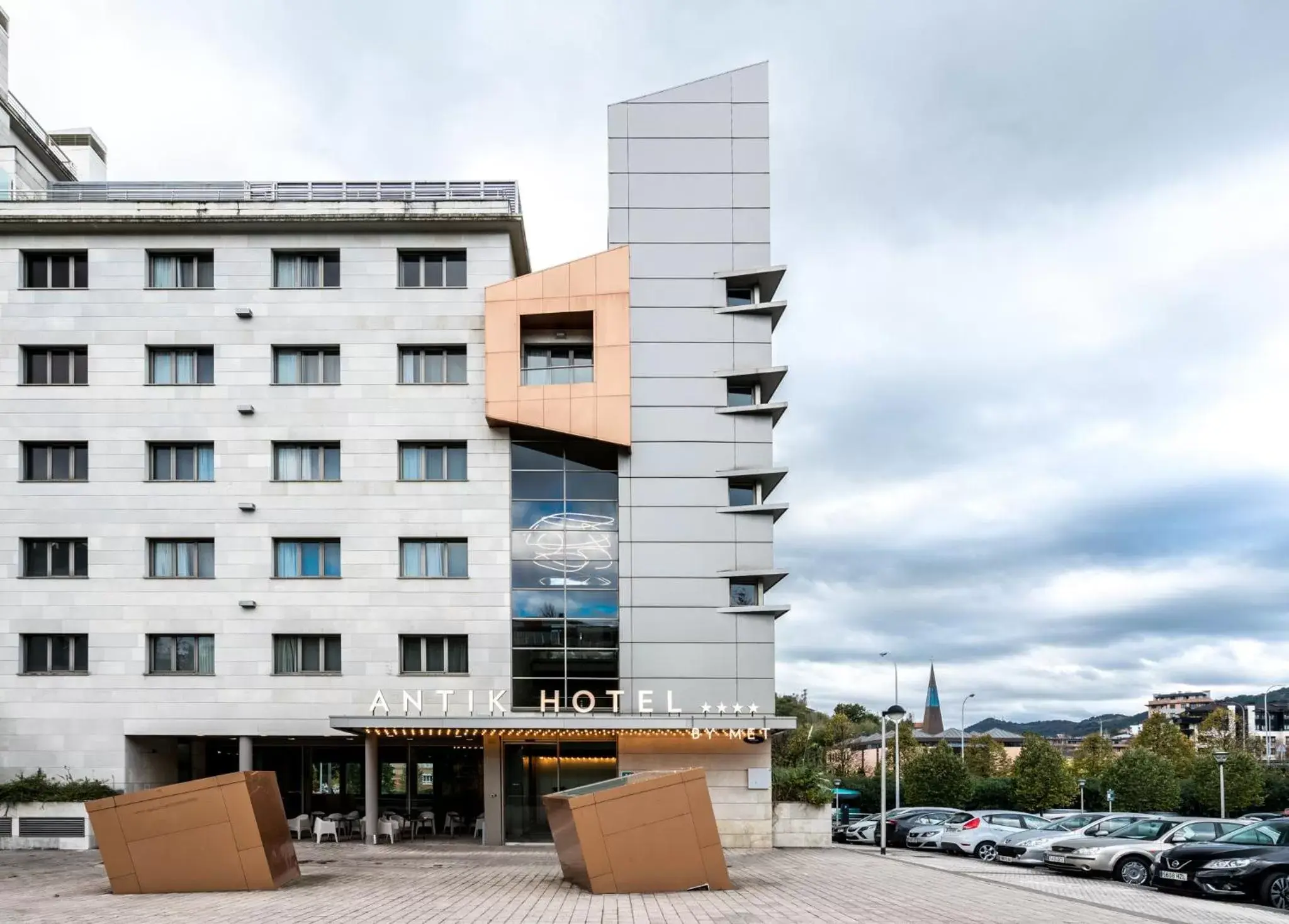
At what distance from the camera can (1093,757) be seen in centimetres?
9269

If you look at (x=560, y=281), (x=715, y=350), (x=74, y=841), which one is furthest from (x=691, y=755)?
(x=74, y=841)

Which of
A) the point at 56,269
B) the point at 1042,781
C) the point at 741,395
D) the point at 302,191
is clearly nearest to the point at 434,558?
the point at 741,395

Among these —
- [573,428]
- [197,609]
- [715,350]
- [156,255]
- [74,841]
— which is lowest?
[74,841]

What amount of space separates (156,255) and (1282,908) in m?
35.2

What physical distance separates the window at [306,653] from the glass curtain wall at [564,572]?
565 centimetres

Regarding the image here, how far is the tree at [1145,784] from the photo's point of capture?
67.0 metres

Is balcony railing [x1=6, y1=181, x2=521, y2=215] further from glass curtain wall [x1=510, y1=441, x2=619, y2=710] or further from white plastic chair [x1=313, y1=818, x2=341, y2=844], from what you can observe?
white plastic chair [x1=313, y1=818, x2=341, y2=844]

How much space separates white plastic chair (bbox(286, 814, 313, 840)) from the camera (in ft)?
114

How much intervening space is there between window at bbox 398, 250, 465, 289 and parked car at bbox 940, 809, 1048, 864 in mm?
23743

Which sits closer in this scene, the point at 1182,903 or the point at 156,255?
the point at 1182,903

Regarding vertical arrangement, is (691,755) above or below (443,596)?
below

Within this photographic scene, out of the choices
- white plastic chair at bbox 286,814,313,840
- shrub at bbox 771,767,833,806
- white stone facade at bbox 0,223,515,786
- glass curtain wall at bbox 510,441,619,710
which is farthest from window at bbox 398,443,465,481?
shrub at bbox 771,767,833,806

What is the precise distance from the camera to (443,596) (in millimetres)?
35844

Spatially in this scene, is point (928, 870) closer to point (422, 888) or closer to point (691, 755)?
point (691, 755)
